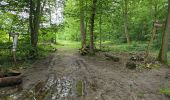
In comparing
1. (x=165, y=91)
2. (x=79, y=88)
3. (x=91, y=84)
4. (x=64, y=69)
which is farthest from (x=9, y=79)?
(x=165, y=91)

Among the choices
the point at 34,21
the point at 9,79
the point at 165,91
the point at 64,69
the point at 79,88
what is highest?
the point at 34,21

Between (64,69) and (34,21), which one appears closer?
(64,69)

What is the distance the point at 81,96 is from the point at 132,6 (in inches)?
1045

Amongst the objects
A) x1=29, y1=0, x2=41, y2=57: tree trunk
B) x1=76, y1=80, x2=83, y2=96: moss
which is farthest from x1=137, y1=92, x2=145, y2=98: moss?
x1=29, y1=0, x2=41, y2=57: tree trunk

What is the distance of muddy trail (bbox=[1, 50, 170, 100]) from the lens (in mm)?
6902

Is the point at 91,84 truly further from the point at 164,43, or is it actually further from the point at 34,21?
the point at 34,21

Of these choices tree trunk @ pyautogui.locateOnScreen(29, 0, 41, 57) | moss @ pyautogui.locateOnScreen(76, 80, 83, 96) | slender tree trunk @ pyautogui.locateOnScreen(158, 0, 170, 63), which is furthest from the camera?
tree trunk @ pyautogui.locateOnScreen(29, 0, 41, 57)

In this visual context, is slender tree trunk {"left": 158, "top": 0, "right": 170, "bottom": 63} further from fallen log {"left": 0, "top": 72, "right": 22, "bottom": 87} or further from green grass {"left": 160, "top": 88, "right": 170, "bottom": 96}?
fallen log {"left": 0, "top": 72, "right": 22, "bottom": 87}

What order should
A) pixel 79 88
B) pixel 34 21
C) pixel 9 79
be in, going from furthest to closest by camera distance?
pixel 34 21, pixel 9 79, pixel 79 88

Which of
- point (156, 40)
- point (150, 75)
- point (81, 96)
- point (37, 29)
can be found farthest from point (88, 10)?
point (156, 40)

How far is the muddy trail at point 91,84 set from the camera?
6.90 m

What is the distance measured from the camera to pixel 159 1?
25391mm

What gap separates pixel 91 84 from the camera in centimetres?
831

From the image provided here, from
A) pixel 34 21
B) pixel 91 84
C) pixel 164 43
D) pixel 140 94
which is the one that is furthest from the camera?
pixel 34 21
